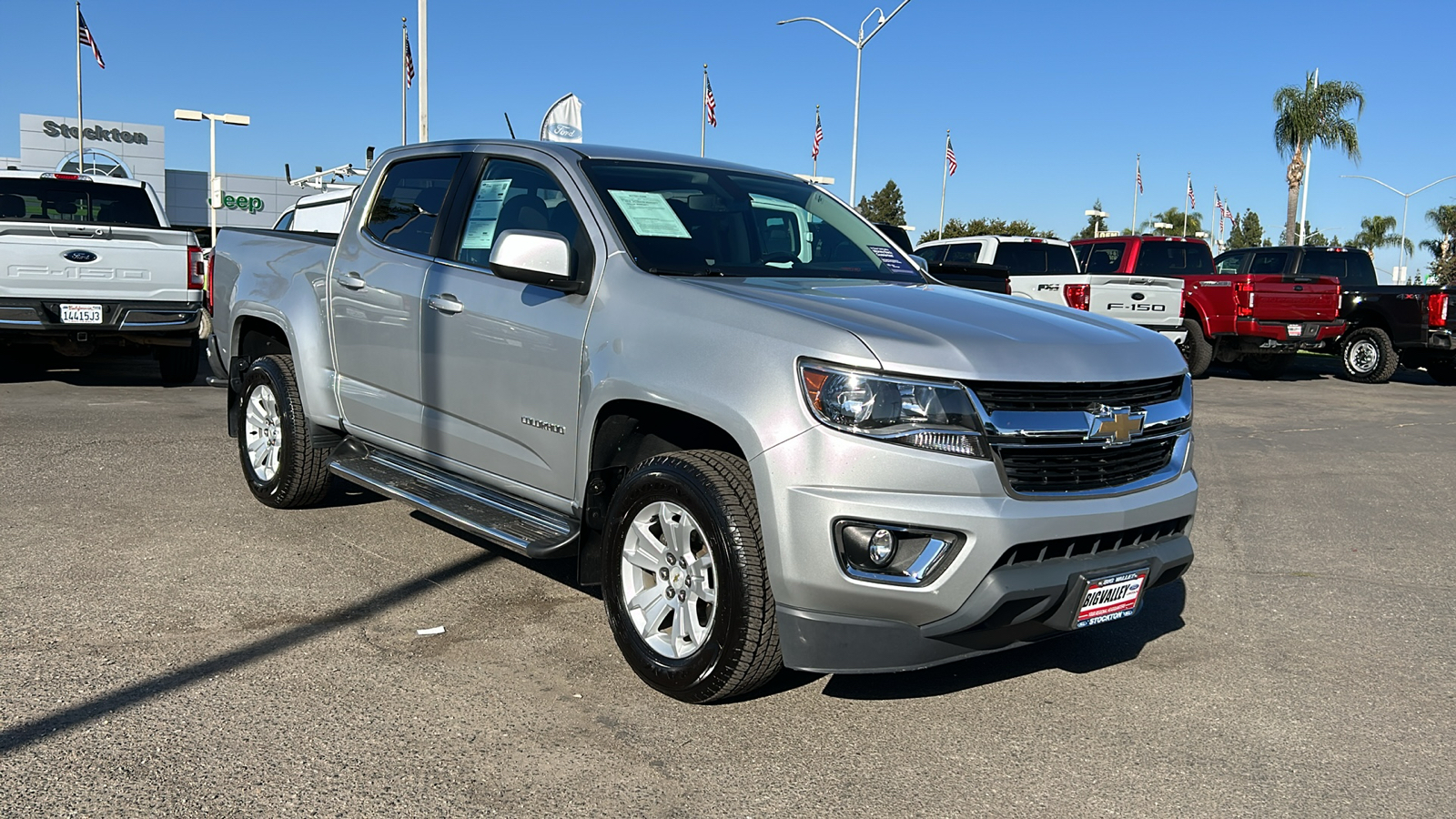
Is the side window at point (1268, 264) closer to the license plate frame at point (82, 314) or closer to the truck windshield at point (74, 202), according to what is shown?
the truck windshield at point (74, 202)

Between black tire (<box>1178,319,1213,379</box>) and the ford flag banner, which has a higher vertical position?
the ford flag banner

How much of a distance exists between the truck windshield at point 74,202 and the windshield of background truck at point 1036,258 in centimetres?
1090

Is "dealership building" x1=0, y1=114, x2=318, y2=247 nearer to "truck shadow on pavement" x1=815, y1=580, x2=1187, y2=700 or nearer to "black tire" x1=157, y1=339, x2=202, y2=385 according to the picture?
"black tire" x1=157, y1=339, x2=202, y2=385

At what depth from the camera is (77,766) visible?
10.9 feet

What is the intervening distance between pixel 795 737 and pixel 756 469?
2.75 ft

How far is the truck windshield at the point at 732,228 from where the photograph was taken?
456 centimetres

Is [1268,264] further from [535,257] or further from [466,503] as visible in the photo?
[535,257]

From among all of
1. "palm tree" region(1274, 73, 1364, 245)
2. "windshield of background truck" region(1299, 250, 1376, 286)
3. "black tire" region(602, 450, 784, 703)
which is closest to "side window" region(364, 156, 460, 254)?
"black tire" region(602, 450, 784, 703)

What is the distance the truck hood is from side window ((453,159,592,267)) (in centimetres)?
83

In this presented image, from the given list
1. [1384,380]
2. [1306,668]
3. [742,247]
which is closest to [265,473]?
[742,247]

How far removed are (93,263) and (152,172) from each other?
50.7 meters

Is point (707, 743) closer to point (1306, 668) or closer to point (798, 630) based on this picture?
point (798, 630)

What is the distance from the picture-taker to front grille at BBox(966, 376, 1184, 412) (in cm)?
358

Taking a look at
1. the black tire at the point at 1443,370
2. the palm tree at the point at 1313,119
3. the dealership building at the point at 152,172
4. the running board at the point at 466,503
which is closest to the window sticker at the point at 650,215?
the running board at the point at 466,503
